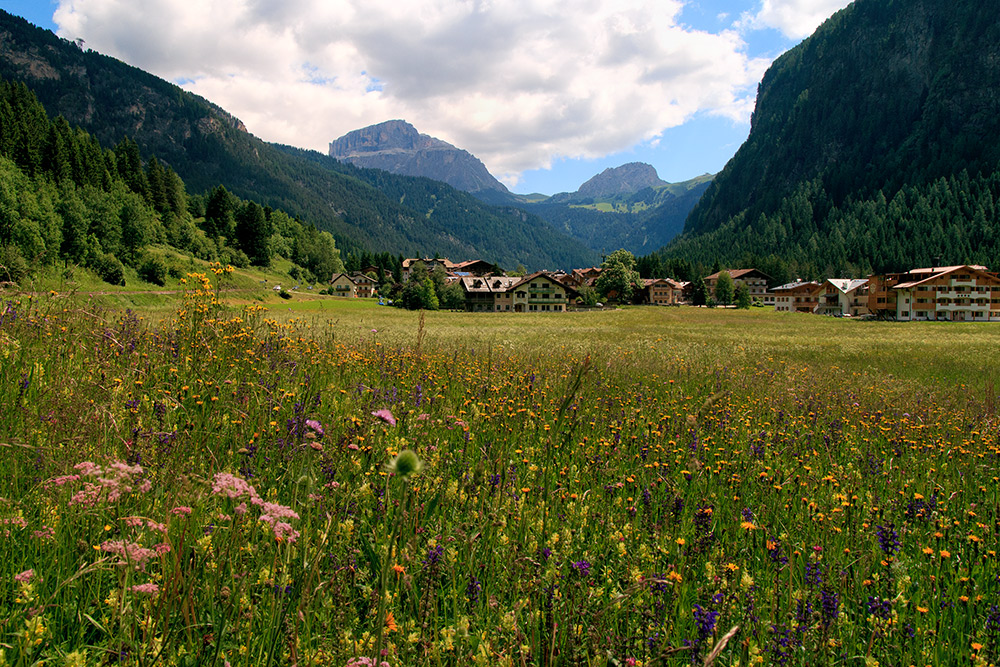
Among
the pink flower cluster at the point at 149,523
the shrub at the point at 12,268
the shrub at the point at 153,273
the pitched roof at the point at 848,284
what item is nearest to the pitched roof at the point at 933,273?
the pitched roof at the point at 848,284

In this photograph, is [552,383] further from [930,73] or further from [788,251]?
[930,73]

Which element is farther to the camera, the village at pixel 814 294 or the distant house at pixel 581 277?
the distant house at pixel 581 277

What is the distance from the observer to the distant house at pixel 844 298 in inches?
3979

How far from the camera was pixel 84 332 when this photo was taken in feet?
19.4

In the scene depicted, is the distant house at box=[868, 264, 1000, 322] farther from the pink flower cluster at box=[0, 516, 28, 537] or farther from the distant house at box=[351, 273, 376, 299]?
the distant house at box=[351, 273, 376, 299]

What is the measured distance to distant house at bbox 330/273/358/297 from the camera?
124875 millimetres

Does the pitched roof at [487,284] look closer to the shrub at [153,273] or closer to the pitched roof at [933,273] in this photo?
the shrub at [153,273]

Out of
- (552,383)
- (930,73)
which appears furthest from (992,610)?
(930,73)

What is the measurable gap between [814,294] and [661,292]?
34.3 meters

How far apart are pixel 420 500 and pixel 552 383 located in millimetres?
5754

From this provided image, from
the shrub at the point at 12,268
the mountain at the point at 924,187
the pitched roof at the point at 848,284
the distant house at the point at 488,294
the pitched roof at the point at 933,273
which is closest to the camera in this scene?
the shrub at the point at 12,268

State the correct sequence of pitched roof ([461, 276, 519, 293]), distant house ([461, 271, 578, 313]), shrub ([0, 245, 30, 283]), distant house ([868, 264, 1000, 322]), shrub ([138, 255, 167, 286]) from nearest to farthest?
shrub ([0, 245, 30, 283])
shrub ([138, 255, 167, 286])
distant house ([868, 264, 1000, 322])
distant house ([461, 271, 578, 313])
pitched roof ([461, 276, 519, 293])

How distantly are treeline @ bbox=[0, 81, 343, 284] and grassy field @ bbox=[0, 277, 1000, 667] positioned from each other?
55.5m

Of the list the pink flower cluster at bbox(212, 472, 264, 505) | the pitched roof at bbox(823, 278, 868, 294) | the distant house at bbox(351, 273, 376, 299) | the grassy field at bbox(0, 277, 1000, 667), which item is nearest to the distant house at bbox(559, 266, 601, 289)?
the distant house at bbox(351, 273, 376, 299)
